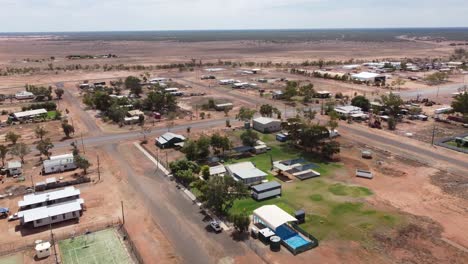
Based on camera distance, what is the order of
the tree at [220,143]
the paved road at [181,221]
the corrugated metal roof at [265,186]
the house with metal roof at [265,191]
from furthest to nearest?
the tree at [220,143] → the corrugated metal roof at [265,186] → the house with metal roof at [265,191] → the paved road at [181,221]

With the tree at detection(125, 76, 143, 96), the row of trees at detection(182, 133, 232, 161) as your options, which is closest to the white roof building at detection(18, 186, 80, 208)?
the row of trees at detection(182, 133, 232, 161)

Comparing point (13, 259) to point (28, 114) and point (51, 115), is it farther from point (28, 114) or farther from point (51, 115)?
point (51, 115)

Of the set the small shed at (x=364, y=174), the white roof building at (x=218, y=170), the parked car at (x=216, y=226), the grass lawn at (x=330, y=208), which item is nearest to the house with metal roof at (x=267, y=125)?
the grass lawn at (x=330, y=208)

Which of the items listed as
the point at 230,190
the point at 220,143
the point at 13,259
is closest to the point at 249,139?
the point at 220,143

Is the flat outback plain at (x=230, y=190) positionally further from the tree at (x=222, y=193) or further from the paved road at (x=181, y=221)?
the tree at (x=222, y=193)

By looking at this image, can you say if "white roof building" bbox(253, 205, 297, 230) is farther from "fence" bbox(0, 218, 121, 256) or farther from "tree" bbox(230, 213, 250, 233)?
"fence" bbox(0, 218, 121, 256)

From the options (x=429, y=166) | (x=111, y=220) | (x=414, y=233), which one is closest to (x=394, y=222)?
(x=414, y=233)
